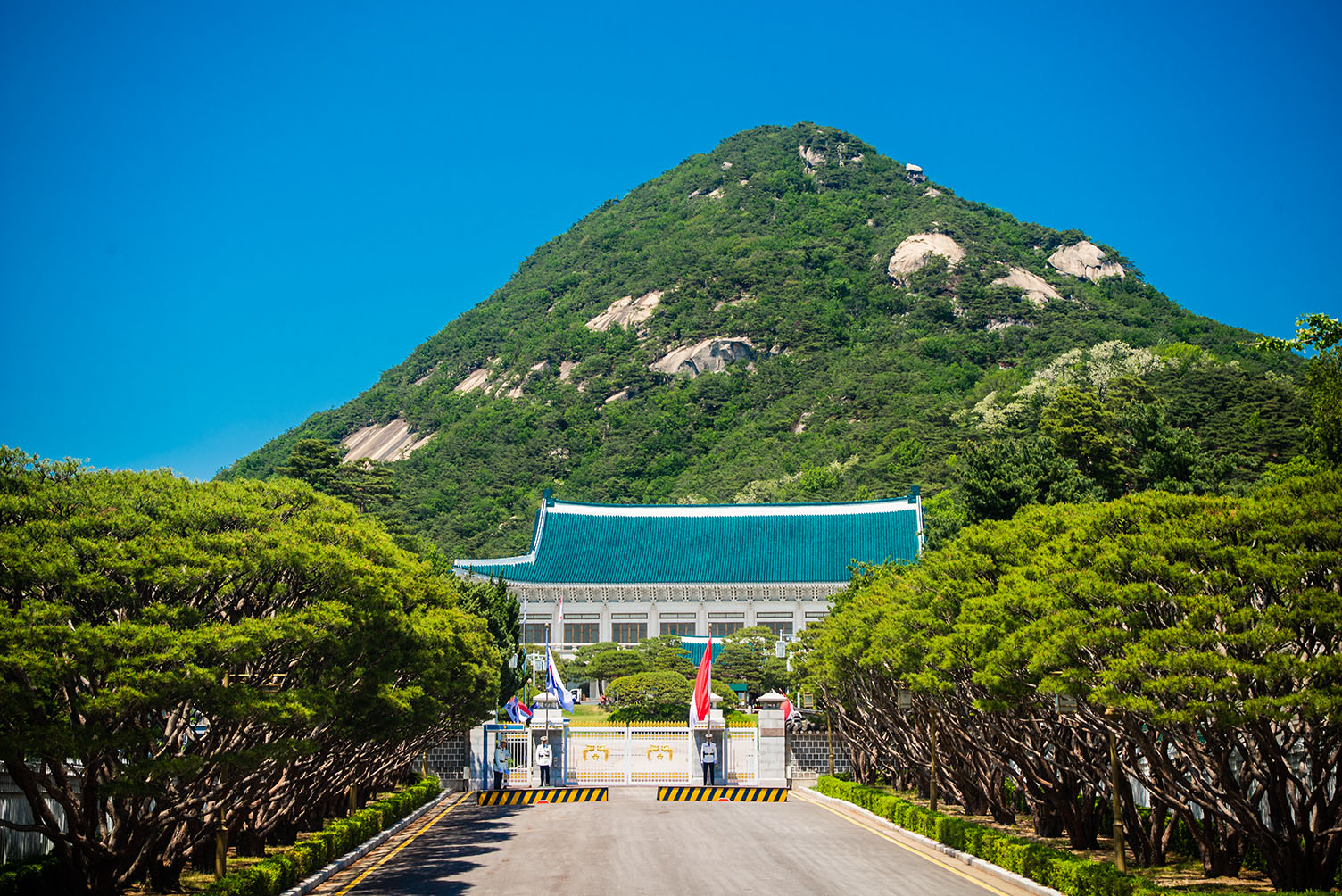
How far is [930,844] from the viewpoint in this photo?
23.5 m

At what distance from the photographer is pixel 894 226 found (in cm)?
15762

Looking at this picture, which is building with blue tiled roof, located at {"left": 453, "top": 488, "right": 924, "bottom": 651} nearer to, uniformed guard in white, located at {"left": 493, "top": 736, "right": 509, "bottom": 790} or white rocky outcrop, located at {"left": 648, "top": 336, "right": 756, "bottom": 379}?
uniformed guard in white, located at {"left": 493, "top": 736, "right": 509, "bottom": 790}

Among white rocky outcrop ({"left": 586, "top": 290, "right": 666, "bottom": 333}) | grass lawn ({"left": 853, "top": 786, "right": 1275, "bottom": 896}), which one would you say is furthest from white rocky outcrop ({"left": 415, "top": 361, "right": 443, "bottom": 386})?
grass lawn ({"left": 853, "top": 786, "right": 1275, "bottom": 896})

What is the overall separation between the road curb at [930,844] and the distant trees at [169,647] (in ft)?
33.2

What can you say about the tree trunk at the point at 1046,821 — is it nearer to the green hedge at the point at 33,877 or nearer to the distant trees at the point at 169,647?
the distant trees at the point at 169,647

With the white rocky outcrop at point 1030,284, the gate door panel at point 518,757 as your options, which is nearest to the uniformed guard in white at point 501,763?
the gate door panel at point 518,757

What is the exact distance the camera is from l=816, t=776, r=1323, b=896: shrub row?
15.5 meters

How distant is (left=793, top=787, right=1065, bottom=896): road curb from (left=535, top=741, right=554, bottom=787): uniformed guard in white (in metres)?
7.66

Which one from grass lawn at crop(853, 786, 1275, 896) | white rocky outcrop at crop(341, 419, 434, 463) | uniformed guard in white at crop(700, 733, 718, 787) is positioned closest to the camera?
grass lawn at crop(853, 786, 1275, 896)

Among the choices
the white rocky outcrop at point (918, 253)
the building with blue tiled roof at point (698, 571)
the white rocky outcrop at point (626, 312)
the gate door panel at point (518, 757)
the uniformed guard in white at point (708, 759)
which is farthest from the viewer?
the white rocky outcrop at point (626, 312)

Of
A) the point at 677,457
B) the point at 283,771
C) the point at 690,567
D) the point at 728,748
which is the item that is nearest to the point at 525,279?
the point at 677,457

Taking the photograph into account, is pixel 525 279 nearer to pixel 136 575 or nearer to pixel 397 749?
pixel 397 749

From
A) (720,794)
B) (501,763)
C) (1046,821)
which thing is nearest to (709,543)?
(501,763)

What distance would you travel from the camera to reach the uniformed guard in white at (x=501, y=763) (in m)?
38.6
